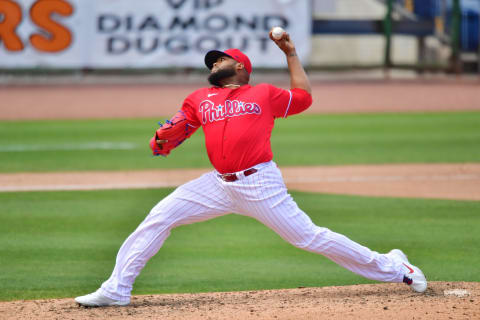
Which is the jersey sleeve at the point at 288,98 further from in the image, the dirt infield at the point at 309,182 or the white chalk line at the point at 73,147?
the white chalk line at the point at 73,147

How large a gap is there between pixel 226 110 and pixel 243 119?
115 mm

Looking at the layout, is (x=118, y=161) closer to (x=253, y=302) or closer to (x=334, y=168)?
(x=334, y=168)

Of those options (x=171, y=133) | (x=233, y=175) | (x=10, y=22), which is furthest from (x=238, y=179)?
(x=10, y=22)

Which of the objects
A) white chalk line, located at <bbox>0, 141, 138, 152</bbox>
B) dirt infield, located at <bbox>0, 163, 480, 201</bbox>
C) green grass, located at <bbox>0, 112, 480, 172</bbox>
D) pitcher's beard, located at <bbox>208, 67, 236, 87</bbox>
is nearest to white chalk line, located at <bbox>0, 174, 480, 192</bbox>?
dirt infield, located at <bbox>0, 163, 480, 201</bbox>

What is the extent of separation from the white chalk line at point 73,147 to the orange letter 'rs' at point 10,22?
Answer: 6193 mm

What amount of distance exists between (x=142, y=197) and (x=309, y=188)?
1990mm

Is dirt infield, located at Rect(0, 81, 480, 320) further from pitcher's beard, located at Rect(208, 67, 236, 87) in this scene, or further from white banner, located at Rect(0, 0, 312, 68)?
pitcher's beard, located at Rect(208, 67, 236, 87)

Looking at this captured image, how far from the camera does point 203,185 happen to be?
4820mm

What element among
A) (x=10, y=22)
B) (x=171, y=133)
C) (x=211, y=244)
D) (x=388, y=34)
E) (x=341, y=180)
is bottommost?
(x=341, y=180)

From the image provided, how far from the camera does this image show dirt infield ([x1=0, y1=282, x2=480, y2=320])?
15.1 feet

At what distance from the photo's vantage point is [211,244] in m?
6.90

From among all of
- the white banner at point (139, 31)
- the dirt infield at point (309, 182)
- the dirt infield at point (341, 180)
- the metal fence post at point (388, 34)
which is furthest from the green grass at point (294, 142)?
the metal fence post at point (388, 34)

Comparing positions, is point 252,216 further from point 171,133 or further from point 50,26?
point 50,26

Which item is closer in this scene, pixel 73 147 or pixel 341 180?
pixel 341 180
